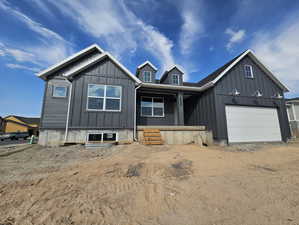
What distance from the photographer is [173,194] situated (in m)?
2.42

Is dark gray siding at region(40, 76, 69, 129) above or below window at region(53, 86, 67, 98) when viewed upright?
below

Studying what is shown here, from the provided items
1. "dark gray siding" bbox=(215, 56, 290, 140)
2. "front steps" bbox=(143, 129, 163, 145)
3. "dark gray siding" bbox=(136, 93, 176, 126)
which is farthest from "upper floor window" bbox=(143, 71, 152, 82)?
"dark gray siding" bbox=(215, 56, 290, 140)

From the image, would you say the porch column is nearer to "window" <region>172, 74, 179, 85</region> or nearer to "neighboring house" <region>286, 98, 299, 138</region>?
"window" <region>172, 74, 179, 85</region>

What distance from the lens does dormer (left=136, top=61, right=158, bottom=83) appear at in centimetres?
1060

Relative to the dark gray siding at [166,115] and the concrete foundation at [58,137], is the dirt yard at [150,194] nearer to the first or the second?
the concrete foundation at [58,137]

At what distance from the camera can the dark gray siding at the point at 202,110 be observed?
9.12m

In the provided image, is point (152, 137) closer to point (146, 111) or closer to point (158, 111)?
point (146, 111)

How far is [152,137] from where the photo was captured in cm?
720

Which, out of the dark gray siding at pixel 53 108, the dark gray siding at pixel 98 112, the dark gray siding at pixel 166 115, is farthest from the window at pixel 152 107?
the dark gray siding at pixel 53 108

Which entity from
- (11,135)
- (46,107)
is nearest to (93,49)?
(46,107)

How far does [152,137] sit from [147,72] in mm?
6046

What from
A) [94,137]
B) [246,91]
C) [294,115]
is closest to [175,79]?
[246,91]

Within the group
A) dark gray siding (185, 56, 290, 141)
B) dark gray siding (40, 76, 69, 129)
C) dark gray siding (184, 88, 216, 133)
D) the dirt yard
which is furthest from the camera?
dark gray siding (184, 88, 216, 133)

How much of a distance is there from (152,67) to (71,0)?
641 cm
